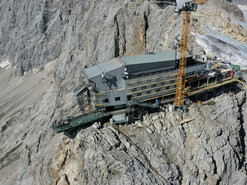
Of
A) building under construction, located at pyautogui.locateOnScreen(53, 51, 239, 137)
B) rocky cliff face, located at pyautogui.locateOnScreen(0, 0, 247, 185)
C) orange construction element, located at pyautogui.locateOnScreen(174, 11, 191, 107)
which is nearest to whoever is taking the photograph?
rocky cliff face, located at pyautogui.locateOnScreen(0, 0, 247, 185)

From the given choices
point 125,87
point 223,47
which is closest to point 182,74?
point 125,87

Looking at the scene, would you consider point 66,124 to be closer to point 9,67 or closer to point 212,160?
point 212,160

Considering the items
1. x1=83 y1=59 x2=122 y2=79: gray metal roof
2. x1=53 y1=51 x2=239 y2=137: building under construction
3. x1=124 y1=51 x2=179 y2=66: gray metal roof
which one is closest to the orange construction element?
x1=53 y1=51 x2=239 y2=137: building under construction

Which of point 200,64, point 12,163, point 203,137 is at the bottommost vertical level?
point 12,163

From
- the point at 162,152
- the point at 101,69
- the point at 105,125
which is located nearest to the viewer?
the point at 162,152

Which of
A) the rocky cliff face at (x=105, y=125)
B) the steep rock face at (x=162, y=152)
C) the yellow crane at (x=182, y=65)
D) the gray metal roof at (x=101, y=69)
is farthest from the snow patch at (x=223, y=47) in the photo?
the gray metal roof at (x=101, y=69)

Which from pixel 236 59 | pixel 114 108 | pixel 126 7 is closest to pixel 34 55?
pixel 126 7

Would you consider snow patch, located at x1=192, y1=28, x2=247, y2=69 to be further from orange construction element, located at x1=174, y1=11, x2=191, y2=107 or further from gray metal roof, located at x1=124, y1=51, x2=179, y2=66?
gray metal roof, located at x1=124, y1=51, x2=179, y2=66

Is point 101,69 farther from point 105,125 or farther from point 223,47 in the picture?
point 223,47
